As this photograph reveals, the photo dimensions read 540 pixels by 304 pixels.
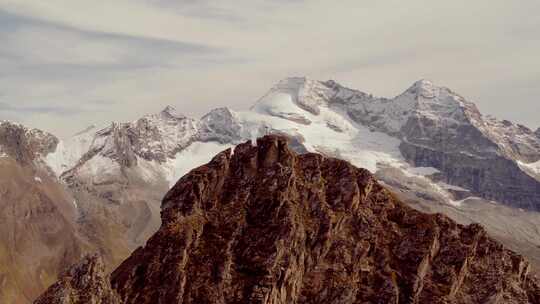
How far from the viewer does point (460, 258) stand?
92.9 metres

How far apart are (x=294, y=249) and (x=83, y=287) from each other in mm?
23976

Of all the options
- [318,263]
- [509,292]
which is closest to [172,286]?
[318,263]

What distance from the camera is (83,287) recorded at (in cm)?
7700

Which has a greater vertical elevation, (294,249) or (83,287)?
(294,249)

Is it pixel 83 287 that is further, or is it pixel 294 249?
pixel 294 249

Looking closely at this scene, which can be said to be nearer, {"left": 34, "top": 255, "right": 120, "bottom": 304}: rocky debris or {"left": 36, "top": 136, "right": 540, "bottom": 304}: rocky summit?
{"left": 34, "top": 255, "right": 120, "bottom": 304}: rocky debris

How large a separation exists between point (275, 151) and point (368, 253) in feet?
59.0

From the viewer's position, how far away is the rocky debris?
75.4 m

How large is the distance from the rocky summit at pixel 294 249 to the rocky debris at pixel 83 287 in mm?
110

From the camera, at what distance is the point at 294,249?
285 feet

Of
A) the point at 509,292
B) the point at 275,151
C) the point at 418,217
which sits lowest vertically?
the point at 509,292

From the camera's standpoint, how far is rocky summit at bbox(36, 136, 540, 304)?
82875 millimetres

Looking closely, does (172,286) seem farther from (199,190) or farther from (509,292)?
(509,292)

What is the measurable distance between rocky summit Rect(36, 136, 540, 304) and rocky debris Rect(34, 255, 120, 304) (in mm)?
110
